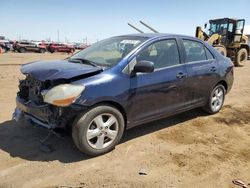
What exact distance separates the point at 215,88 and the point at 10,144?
158 inches

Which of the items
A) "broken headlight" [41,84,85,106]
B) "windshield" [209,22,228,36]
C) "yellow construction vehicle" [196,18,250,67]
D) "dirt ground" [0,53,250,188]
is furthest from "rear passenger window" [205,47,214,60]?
"windshield" [209,22,228,36]

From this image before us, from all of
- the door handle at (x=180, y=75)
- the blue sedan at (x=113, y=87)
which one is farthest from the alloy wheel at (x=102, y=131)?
the door handle at (x=180, y=75)

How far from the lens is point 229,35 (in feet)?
61.7

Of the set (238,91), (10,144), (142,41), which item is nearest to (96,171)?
(10,144)

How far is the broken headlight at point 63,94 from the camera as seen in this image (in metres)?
3.86

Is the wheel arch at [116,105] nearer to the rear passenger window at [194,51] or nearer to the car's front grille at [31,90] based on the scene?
the car's front grille at [31,90]

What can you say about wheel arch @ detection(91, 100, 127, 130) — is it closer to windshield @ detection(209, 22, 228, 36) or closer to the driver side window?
the driver side window

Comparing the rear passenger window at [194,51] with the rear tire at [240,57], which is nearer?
the rear passenger window at [194,51]

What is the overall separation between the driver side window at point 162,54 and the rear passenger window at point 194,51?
303mm

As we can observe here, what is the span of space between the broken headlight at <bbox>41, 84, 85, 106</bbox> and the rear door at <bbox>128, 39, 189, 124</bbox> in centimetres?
90

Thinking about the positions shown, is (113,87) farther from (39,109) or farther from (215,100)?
(215,100)

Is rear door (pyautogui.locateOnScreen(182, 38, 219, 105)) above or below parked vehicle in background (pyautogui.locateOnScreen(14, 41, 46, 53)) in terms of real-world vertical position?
above

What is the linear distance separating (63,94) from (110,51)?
1.47m

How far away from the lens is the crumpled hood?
405 cm
